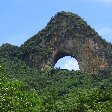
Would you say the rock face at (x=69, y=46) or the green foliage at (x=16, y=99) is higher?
the rock face at (x=69, y=46)

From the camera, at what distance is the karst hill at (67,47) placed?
6475 cm

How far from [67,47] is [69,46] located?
0.36 metres

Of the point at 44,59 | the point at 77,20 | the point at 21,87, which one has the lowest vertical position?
the point at 21,87

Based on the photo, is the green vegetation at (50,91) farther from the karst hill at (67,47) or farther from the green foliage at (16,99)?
the karst hill at (67,47)

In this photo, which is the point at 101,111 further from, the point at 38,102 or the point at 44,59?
the point at 44,59

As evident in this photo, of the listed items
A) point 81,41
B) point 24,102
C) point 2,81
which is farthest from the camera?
point 81,41

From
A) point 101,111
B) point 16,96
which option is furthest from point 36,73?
point 101,111

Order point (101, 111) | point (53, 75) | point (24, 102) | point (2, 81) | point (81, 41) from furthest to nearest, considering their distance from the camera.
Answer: point (81, 41)
point (53, 75)
point (2, 81)
point (24, 102)
point (101, 111)

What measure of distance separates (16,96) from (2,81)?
3.93 metres

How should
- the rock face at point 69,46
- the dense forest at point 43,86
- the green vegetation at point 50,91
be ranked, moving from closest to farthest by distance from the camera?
the green vegetation at point 50,91 < the dense forest at point 43,86 < the rock face at point 69,46

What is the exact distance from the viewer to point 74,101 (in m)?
41.3

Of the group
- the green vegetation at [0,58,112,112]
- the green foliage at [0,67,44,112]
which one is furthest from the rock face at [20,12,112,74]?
the green foliage at [0,67,44,112]

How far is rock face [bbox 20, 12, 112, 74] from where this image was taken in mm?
64688

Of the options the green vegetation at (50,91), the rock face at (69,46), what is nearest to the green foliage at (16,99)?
the green vegetation at (50,91)
